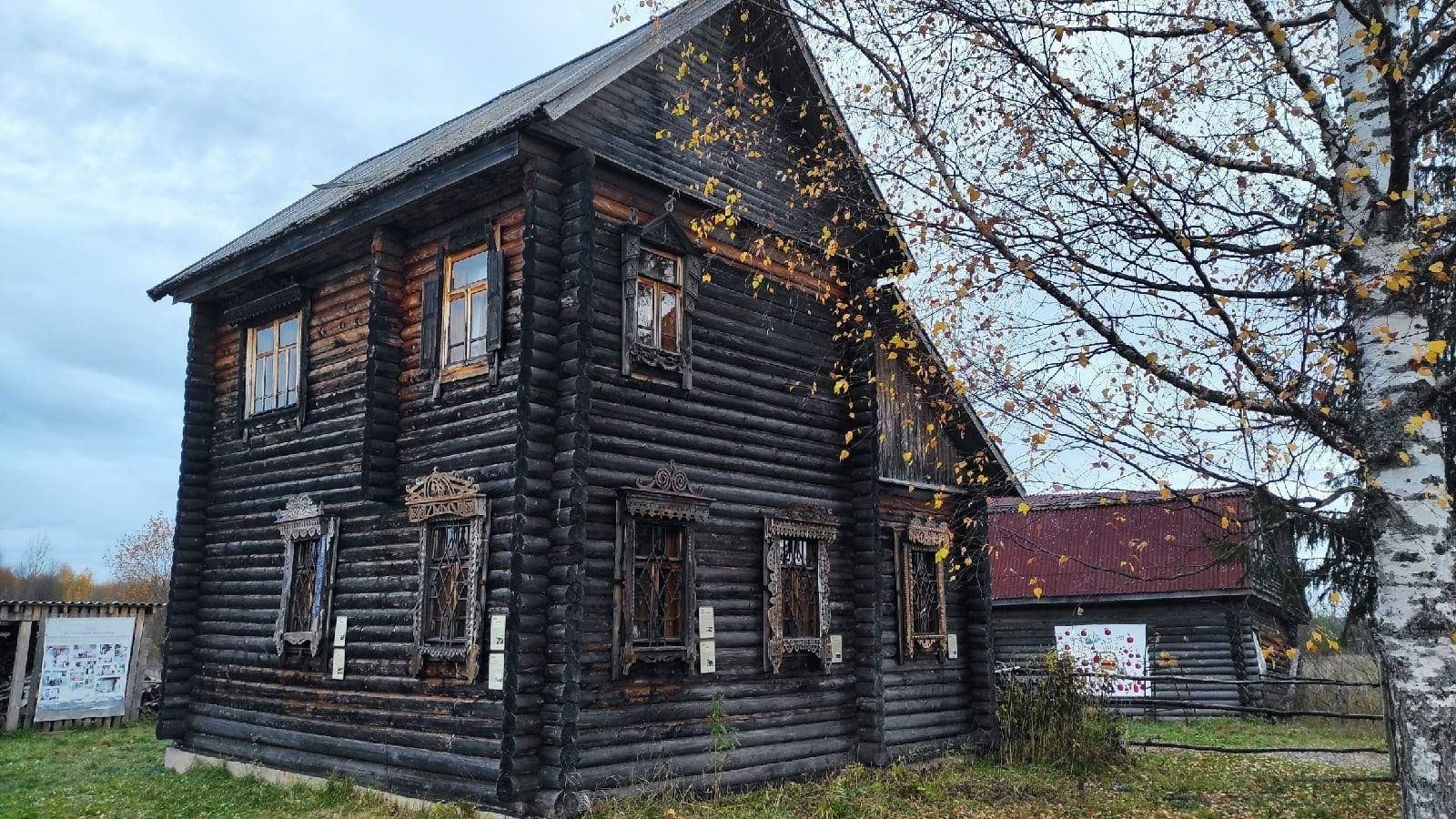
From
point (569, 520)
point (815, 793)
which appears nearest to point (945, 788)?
point (815, 793)

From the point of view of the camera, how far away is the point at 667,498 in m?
12.5

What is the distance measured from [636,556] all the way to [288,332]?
7.11m

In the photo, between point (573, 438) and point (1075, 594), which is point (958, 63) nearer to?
point (573, 438)

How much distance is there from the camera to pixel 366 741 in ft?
42.4

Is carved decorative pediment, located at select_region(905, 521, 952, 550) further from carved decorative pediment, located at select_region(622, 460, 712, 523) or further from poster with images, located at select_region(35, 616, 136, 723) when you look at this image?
poster with images, located at select_region(35, 616, 136, 723)

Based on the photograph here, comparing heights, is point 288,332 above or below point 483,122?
below

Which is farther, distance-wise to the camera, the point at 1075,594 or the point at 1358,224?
the point at 1075,594

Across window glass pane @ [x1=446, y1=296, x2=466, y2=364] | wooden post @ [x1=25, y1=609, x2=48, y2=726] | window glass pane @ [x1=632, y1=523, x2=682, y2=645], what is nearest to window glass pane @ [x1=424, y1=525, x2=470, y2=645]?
window glass pane @ [x1=632, y1=523, x2=682, y2=645]

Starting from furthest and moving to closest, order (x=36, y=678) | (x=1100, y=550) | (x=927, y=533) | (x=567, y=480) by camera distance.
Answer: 1. (x=1100, y=550)
2. (x=36, y=678)
3. (x=927, y=533)
4. (x=567, y=480)

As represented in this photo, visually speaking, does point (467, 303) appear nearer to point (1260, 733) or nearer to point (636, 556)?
point (636, 556)

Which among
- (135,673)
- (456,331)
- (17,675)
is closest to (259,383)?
(456,331)

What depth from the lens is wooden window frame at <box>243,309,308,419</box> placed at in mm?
15320

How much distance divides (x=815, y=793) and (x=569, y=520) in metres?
4.72

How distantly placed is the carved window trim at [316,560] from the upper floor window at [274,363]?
5.64 feet
